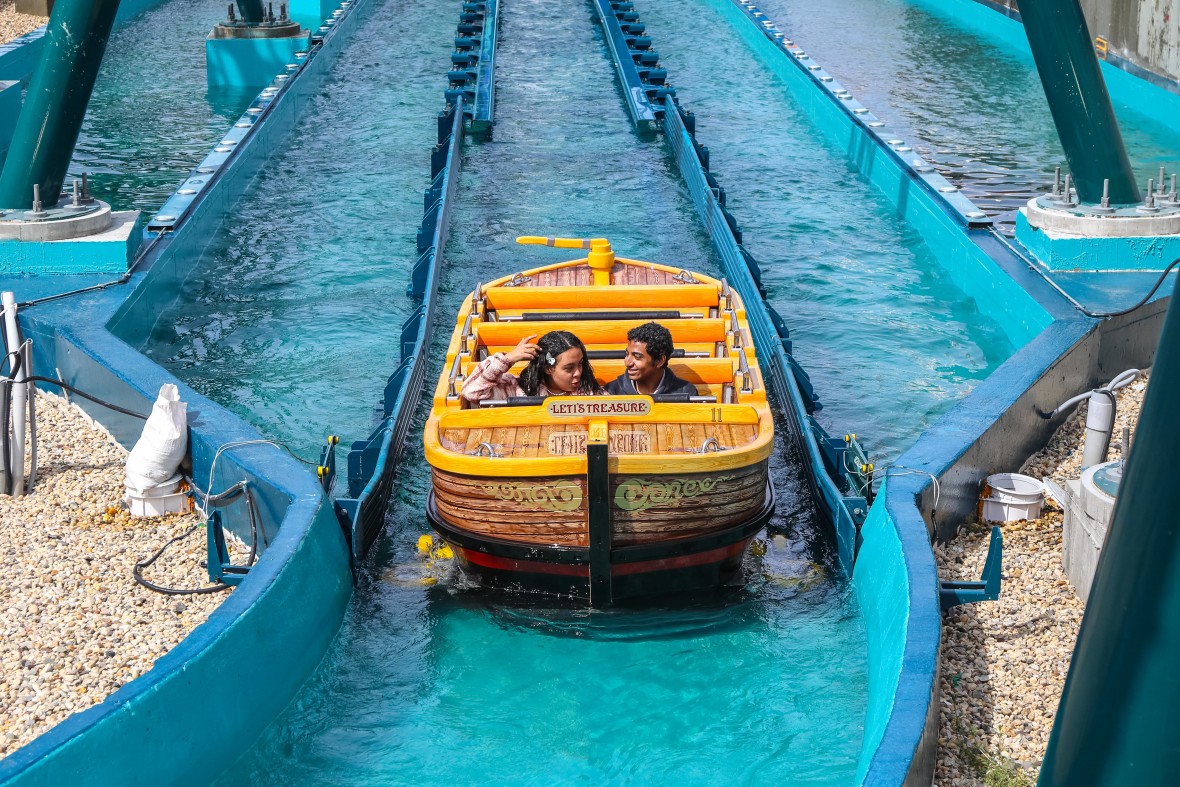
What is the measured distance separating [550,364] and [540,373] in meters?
0.11

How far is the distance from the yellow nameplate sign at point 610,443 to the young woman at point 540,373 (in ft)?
2.30

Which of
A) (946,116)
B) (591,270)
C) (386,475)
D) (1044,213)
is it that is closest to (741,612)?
(386,475)

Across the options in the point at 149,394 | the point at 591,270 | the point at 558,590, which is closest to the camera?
the point at 558,590

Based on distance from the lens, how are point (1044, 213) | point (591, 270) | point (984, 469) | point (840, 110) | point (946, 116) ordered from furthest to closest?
point (946, 116) < point (840, 110) < point (1044, 213) < point (591, 270) < point (984, 469)

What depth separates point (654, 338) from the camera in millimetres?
7934

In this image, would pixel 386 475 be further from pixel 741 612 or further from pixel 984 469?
pixel 984 469

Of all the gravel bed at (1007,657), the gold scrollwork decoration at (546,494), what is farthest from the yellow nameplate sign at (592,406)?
the gravel bed at (1007,657)

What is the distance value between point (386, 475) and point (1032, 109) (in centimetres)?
1662

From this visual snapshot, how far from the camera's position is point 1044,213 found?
11.7 meters

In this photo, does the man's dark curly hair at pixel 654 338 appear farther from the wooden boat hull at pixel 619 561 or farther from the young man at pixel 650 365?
the wooden boat hull at pixel 619 561

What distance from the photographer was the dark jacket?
8039 millimetres

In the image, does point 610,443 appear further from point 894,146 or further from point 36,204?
point 894,146

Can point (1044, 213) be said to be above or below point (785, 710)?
above

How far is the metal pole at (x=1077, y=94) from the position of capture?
11.0 meters
